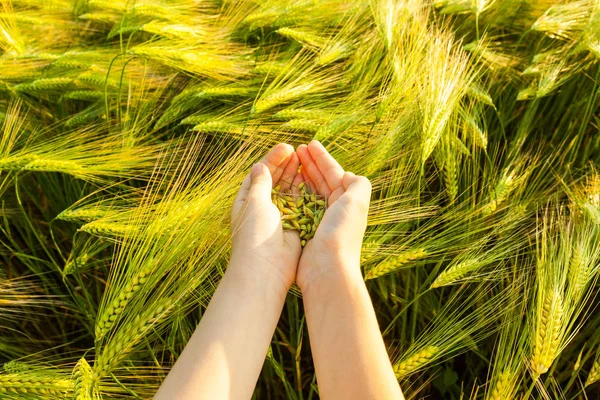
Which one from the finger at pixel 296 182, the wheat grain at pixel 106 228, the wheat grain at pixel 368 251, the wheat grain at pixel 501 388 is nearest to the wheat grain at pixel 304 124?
the finger at pixel 296 182

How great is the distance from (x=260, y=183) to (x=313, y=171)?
0.55ft

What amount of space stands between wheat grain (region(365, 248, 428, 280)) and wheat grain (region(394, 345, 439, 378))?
167 mm

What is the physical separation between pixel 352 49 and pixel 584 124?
0.60m

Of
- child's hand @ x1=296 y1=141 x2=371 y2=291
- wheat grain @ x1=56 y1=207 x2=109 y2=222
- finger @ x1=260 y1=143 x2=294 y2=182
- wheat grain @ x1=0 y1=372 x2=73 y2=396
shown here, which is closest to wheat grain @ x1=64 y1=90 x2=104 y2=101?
wheat grain @ x1=56 y1=207 x2=109 y2=222

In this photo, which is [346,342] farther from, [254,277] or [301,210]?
[301,210]

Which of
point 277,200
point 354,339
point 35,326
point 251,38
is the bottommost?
point 35,326

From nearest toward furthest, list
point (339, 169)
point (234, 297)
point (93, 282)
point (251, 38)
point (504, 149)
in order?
point (234, 297), point (339, 169), point (504, 149), point (93, 282), point (251, 38)

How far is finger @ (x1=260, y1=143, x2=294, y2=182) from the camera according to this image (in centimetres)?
125

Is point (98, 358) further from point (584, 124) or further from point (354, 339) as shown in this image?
point (584, 124)

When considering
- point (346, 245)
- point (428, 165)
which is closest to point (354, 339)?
point (346, 245)

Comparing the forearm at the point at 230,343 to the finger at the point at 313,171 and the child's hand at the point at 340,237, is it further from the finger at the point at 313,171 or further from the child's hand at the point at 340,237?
the finger at the point at 313,171

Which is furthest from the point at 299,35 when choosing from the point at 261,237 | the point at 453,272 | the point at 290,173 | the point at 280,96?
the point at 453,272

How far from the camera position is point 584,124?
143 centimetres

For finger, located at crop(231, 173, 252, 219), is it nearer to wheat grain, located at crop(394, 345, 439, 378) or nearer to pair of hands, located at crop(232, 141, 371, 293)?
pair of hands, located at crop(232, 141, 371, 293)
